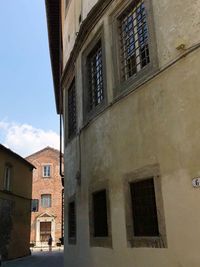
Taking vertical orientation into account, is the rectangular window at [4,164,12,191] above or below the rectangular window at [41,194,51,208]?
below

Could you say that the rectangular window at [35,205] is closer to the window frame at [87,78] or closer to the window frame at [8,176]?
the window frame at [8,176]

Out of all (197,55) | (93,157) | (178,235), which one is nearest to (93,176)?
(93,157)

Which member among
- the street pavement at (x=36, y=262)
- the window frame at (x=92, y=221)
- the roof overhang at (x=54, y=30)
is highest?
the roof overhang at (x=54, y=30)

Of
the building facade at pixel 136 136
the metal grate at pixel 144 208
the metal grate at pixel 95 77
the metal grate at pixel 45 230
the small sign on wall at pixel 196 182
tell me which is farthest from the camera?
the metal grate at pixel 45 230

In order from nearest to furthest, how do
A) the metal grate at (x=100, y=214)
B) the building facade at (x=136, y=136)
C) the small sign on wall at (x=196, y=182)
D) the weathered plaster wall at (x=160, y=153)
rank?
1. the small sign on wall at (x=196, y=182)
2. the weathered plaster wall at (x=160, y=153)
3. the building facade at (x=136, y=136)
4. the metal grate at (x=100, y=214)

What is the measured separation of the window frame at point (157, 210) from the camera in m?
6.36

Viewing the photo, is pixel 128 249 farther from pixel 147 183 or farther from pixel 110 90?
pixel 110 90

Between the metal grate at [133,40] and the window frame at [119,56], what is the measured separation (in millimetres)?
90

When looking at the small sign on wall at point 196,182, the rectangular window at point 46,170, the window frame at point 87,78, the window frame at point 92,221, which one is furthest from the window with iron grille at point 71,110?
the rectangular window at point 46,170

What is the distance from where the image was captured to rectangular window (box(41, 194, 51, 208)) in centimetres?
4538

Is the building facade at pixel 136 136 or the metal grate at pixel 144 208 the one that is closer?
the building facade at pixel 136 136

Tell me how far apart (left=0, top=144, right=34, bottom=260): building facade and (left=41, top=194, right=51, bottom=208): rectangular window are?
16.1 meters

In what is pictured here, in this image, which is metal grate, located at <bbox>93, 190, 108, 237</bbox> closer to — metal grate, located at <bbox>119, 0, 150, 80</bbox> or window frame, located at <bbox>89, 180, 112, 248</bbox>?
window frame, located at <bbox>89, 180, 112, 248</bbox>

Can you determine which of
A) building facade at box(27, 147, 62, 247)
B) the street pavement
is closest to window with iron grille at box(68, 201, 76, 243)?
the street pavement
